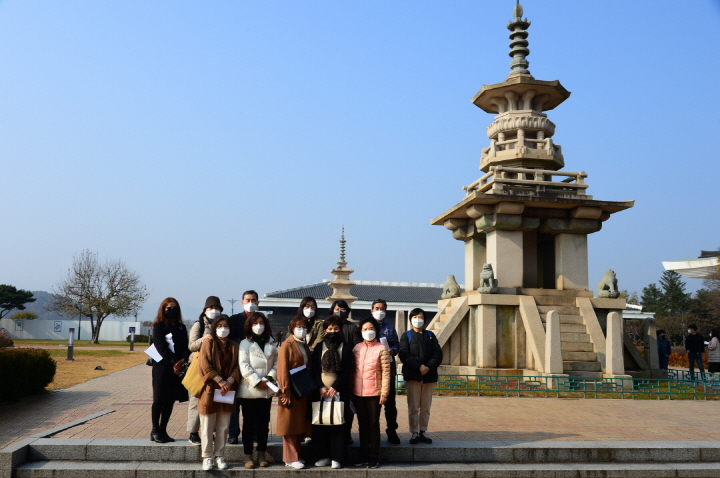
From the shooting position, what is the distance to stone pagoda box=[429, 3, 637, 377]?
1518 cm

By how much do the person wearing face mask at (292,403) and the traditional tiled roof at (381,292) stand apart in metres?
32.5

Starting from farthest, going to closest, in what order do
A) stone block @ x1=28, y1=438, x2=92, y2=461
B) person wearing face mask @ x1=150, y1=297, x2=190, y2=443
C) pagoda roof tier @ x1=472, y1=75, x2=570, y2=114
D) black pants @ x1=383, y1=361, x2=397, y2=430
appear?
pagoda roof tier @ x1=472, y1=75, x2=570, y2=114 < black pants @ x1=383, y1=361, x2=397, y2=430 < person wearing face mask @ x1=150, y1=297, x2=190, y2=443 < stone block @ x1=28, y1=438, x2=92, y2=461

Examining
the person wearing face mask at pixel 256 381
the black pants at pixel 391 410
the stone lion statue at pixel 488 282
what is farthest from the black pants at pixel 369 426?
the stone lion statue at pixel 488 282

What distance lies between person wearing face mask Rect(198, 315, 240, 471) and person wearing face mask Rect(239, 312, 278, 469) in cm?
15

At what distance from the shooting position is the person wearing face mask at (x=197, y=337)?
732 centimetres

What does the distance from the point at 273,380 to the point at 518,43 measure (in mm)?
15285

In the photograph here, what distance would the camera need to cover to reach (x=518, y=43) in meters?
19.0

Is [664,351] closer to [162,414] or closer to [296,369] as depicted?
[296,369]

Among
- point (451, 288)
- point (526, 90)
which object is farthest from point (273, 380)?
point (526, 90)

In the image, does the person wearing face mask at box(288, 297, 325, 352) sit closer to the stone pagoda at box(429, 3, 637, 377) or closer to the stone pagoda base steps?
the stone pagoda base steps

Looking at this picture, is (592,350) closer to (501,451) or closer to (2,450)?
(501,451)

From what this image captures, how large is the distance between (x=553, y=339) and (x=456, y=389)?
8.47ft

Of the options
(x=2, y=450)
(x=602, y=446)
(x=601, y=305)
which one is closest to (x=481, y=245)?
(x=601, y=305)

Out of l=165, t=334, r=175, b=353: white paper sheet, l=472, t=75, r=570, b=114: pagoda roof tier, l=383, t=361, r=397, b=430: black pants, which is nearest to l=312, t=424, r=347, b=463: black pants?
l=383, t=361, r=397, b=430: black pants
